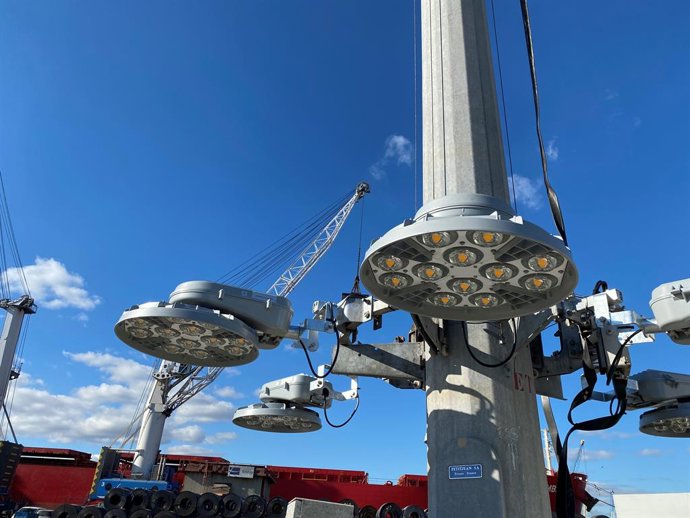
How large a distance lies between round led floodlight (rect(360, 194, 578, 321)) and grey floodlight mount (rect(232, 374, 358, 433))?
6.90 metres

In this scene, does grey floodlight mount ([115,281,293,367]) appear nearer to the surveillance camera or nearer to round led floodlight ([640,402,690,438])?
the surveillance camera

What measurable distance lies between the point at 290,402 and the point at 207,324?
720 centimetres

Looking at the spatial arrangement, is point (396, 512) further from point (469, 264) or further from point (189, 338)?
point (469, 264)

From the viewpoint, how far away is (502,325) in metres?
8.45

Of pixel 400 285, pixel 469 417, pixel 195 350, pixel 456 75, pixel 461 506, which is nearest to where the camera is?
pixel 400 285

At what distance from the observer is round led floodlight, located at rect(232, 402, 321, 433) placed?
1347 centimetres

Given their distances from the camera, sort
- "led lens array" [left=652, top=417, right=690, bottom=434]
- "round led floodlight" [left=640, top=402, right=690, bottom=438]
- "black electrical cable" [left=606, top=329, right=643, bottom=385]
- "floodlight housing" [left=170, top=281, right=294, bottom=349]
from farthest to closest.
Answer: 1. "led lens array" [left=652, top=417, right=690, bottom=434]
2. "round led floodlight" [left=640, top=402, right=690, bottom=438]
3. "floodlight housing" [left=170, top=281, right=294, bottom=349]
4. "black electrical cable" [left=606, top=329, right=643, bottom=385]

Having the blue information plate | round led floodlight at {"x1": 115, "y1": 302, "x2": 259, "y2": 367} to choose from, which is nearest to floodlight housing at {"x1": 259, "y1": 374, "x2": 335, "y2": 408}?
round led floodlight at {"x1": 115, "y1": 302, "x2": 259, "y2": 367}

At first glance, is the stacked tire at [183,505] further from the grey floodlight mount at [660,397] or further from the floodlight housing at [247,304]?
the grey floodlight mount at [660,397]

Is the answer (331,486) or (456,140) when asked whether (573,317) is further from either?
(331,486)

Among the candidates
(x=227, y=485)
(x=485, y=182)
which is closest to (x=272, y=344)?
(x=485, y=182)

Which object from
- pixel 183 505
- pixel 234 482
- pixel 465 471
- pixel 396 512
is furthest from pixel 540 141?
pixel 234 482

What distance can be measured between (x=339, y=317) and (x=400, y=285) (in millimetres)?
2931

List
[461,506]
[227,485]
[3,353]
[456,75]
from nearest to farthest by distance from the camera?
[461,506] < [456,75] < [227,485] < [3,353]
